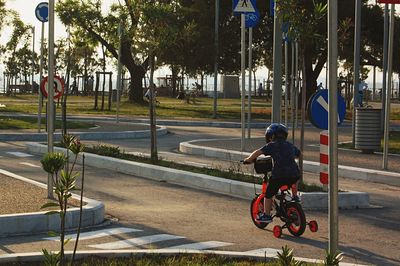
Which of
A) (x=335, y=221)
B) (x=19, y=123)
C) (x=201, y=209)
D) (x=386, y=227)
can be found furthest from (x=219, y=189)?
(x=19, y=123)

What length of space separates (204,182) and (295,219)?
444cm

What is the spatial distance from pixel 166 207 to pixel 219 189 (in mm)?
1892

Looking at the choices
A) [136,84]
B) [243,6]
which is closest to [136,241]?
[243,6]

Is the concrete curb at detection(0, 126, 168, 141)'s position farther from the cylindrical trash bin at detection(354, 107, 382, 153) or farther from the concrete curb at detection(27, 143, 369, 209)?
the cylindrical trash bin at detection(354, 107, 382, 153)

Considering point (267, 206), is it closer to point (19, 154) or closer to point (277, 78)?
point (277, 78)

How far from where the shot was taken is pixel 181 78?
238ft

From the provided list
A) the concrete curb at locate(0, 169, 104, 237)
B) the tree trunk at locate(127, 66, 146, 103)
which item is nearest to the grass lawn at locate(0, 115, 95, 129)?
the concrete curb at locate(0, 169, 104, 237)

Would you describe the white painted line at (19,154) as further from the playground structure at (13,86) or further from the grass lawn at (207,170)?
the playground structure at (13,86)

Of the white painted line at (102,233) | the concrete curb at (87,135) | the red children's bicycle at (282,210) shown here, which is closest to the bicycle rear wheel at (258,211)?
the red children's bicycle at (282,210)

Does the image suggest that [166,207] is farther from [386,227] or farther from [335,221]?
[335,221]

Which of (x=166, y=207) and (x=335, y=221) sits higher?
(x=335, y=221)

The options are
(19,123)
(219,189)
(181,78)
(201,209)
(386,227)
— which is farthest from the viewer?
(181,78)

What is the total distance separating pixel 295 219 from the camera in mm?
9180

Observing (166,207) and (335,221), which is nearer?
(335,221)
